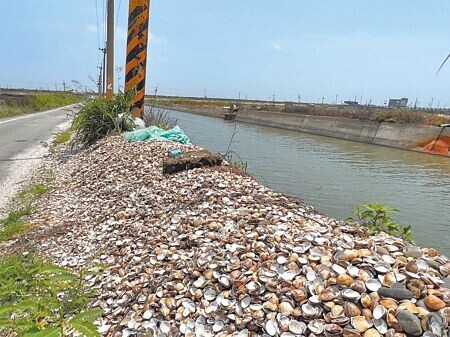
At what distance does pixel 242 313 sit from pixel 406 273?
3.27ft

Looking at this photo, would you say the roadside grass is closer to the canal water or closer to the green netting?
the green netting

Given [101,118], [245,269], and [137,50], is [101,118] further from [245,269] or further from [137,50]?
[245,269]

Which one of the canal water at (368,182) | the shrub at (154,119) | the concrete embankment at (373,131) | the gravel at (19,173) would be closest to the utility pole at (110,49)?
the shrub at (154,119)

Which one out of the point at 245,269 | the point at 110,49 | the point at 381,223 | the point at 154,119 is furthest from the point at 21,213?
the point at 110,49

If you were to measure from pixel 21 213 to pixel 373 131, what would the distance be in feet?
77.3

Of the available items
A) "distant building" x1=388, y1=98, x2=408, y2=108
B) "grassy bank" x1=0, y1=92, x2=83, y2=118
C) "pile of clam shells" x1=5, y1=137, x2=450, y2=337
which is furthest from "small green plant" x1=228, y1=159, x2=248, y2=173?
"distant building" x1=388, y1=98, x2=408, y2=108

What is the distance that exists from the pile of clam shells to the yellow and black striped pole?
7166 mm

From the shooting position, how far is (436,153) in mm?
19656

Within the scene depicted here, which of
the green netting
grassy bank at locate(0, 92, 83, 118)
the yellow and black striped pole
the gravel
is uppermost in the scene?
the yellow and black striped pole

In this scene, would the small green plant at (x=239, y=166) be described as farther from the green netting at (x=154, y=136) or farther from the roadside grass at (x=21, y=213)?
the roadside grass at (x=21, y=213)

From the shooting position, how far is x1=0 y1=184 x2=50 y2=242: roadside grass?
4477 millimetres

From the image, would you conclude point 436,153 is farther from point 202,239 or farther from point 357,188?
point 202,239

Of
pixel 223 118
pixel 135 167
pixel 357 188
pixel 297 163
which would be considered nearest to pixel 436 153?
pixel 297 163

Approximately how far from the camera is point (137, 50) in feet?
36.0
